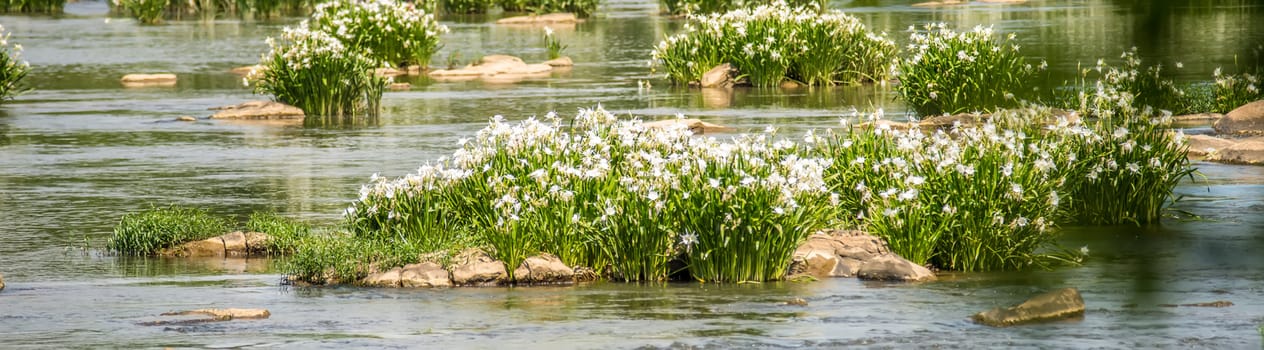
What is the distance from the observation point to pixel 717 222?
912cm

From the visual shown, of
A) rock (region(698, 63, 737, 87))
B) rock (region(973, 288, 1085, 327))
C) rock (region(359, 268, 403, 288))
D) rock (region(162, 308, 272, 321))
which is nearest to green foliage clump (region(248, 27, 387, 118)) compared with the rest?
rock (region(698, 63, 737, 87))

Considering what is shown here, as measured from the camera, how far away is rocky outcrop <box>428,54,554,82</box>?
2867 centimetres

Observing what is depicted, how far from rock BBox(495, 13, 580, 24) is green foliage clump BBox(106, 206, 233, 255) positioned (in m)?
34.7

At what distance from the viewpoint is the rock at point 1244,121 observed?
16906 mm

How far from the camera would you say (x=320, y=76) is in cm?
2195

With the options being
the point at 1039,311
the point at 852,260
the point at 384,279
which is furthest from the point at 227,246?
the point at 1039,311

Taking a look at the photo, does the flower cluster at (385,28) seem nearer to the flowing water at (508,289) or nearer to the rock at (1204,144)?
the flowing water at (508,289)

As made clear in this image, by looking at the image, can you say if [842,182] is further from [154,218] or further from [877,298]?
[154,218]

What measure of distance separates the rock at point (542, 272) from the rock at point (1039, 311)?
2.60m

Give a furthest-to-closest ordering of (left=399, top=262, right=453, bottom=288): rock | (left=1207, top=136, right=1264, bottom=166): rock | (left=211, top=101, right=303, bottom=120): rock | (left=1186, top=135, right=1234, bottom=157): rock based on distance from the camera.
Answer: (left=211, top=101, right=303, bottom=120): rock → (left=1186, top=135, right=1234, bottom=157): rock → (left=1207, top=136, right=1264, bottom=166): rock → (left=399, top=262, right=453, bottom=288): rock

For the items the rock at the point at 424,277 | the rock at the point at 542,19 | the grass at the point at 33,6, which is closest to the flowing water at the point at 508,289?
the rock at the point at 424,277

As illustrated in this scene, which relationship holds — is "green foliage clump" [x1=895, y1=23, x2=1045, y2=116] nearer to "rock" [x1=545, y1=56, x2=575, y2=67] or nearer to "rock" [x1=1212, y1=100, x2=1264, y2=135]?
"rock" [x1=1212, y1=100, x2=1264, y2=135]

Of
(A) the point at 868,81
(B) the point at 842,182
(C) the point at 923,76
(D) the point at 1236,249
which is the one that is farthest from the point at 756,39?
(D) the point at 1236,249

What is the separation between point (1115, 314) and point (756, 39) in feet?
57.4
